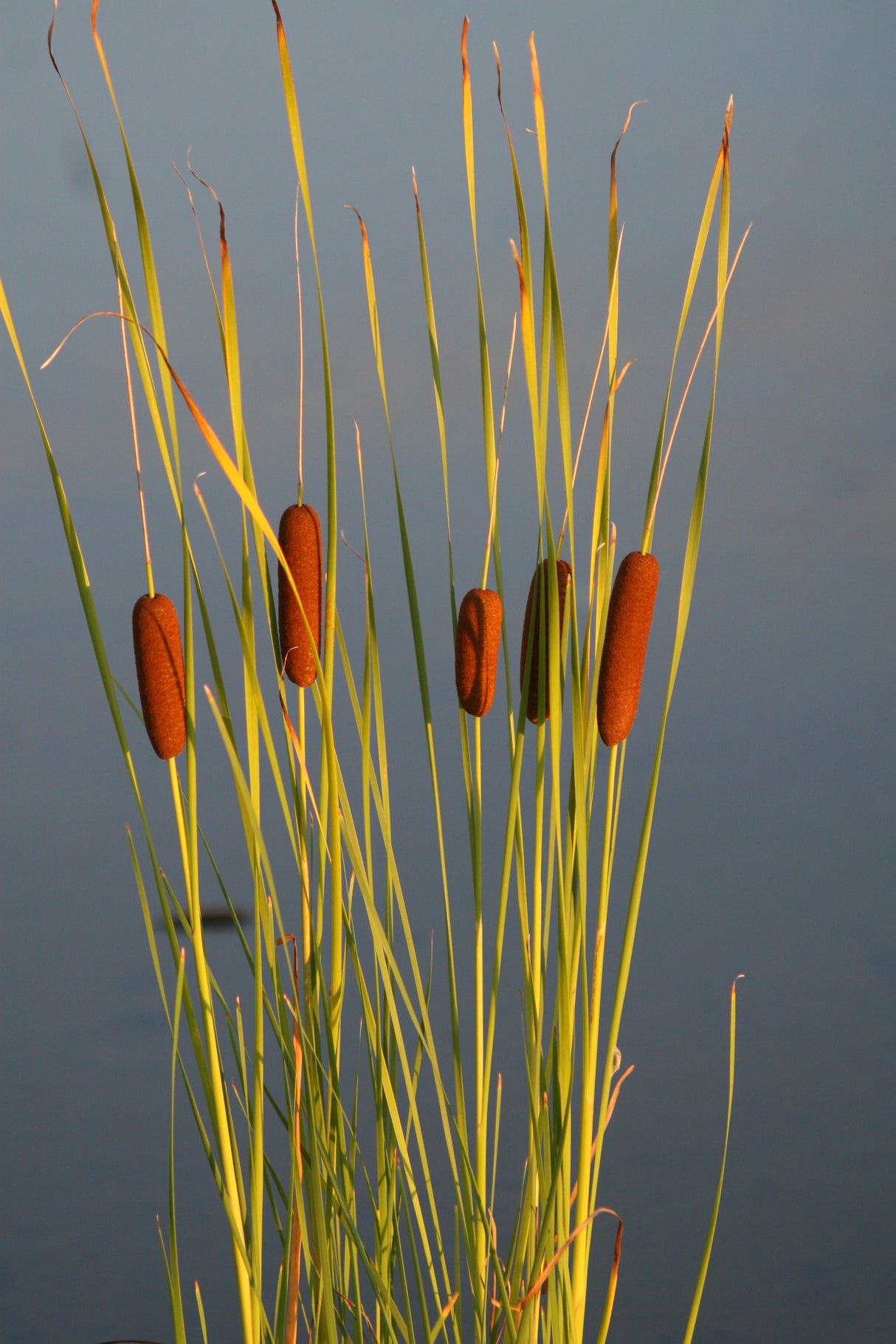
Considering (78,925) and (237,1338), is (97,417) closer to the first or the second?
(78,925)

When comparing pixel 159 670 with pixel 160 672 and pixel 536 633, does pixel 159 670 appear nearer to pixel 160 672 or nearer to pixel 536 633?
pixel 160 672

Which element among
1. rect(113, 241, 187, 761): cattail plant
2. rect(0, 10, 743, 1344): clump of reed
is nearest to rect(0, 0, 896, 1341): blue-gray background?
rect(0, 10, 743, 1344): clump of reed

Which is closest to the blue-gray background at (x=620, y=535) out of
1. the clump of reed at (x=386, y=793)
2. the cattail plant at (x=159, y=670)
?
the clump of reed at (x=386, y=793)

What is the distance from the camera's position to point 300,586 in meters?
0.53

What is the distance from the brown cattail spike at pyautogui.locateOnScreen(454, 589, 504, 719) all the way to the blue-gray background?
145 centimetres

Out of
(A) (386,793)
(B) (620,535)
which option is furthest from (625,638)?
(B) (620,535)

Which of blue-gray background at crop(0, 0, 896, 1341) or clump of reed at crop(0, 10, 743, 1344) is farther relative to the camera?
blue-gray background at crop(0, 0, 896, 1341)

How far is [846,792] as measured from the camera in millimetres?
2059

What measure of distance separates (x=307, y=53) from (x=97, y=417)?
0.73 metres

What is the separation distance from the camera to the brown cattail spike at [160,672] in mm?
494

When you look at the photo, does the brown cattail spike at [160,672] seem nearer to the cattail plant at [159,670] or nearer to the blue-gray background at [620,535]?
the cattail plant at [159,670]

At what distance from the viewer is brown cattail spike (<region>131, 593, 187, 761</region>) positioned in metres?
0.49

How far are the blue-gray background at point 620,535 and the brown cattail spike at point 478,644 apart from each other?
4.76ft

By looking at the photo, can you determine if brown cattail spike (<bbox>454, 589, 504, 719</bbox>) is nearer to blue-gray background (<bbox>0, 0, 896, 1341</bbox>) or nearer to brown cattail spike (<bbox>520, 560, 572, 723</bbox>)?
brown cattail spike (<bbox>520, 560, 572, 723</bbox>)
